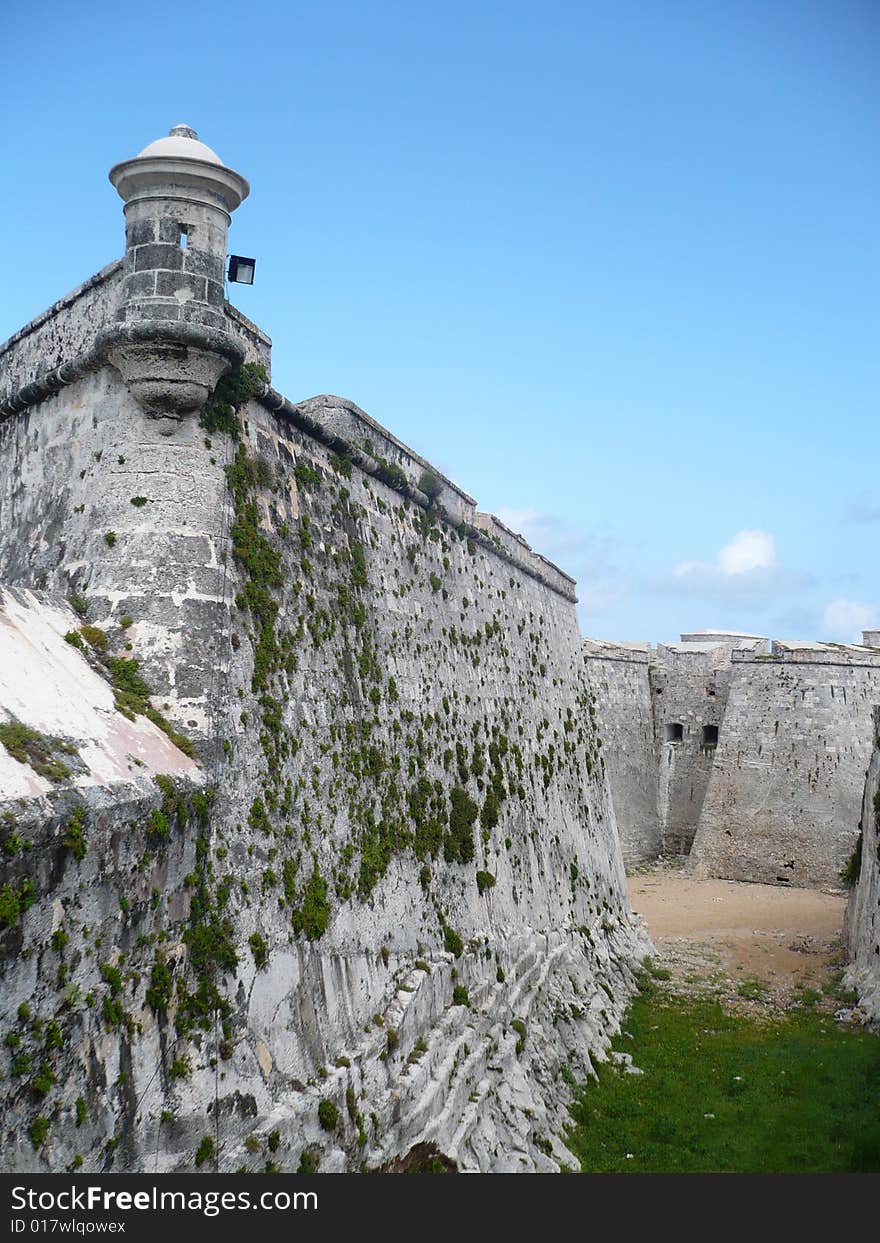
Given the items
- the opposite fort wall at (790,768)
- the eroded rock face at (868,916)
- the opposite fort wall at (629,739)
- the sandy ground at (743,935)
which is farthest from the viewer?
the opposite fort wall at (629,739)

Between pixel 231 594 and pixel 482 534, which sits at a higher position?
pixel 482 534

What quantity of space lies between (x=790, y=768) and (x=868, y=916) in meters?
14.4

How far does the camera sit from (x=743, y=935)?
24.6 meters

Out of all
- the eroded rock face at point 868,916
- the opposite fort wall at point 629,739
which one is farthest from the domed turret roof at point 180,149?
the opposite fort wall at point 629,739

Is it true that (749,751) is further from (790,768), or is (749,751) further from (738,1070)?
(738,1070)

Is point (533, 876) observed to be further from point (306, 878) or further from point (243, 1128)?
point (243, 1128)

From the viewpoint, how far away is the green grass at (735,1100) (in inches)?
442

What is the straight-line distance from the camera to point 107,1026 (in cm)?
698

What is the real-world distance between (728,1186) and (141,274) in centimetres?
1105

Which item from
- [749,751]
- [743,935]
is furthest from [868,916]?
[749,751]

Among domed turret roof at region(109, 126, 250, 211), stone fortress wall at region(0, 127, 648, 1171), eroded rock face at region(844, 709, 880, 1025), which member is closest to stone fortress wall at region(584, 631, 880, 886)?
eroded rock face at region(844, 709, 880, 1025)

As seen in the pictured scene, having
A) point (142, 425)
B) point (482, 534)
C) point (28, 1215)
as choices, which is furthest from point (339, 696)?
point (482, 534)

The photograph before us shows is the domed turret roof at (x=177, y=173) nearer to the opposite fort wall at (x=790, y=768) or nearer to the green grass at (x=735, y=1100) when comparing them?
the green grass at (x=735, y=1100)

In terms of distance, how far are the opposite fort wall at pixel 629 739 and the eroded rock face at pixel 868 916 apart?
12.9 m
